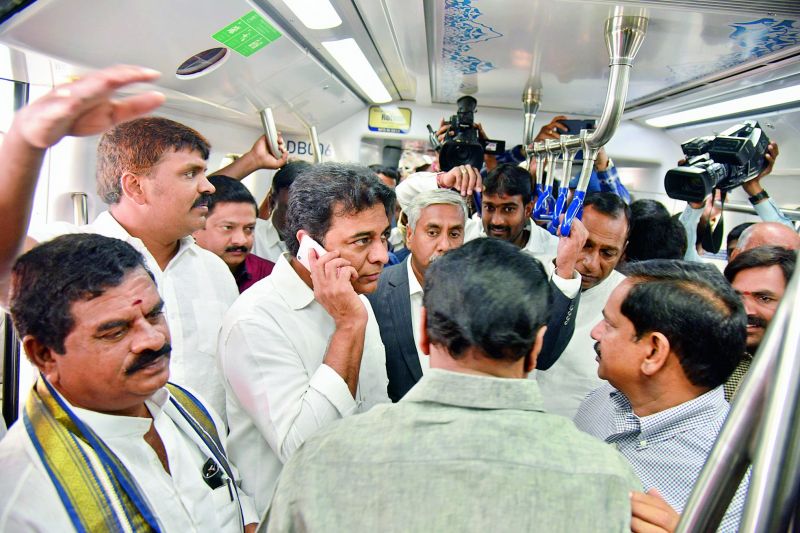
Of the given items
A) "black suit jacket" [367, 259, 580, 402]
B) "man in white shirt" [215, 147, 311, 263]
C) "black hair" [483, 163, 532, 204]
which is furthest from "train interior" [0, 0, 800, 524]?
"black suit jacket" [367, 259, 580, 402]

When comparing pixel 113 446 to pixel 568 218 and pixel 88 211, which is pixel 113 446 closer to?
pixel 568 218

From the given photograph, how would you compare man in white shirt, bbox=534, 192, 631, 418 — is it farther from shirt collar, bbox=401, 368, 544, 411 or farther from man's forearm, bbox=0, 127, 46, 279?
man's forearm, bbox=0, 127, 46, 279

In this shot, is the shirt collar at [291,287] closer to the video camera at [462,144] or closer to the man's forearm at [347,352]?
the man's forearm at [347,352]

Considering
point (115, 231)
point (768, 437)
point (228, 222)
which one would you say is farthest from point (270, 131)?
point (768, 437)

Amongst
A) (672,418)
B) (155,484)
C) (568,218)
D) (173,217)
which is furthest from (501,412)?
(173,217)

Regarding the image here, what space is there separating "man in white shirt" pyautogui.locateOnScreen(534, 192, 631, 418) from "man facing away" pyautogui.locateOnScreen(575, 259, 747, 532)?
94cm

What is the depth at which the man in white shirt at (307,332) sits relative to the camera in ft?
4.95

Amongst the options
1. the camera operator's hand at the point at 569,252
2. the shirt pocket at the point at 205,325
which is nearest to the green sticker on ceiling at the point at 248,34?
the shirt pocket at the point at 205,325

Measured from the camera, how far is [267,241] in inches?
147

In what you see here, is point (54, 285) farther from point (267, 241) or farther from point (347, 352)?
point (267, 241)

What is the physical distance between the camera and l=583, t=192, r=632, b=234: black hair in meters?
2.56

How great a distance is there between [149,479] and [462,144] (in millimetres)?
2235

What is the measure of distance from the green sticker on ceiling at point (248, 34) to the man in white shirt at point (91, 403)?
154cm

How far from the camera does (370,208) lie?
179 cm
